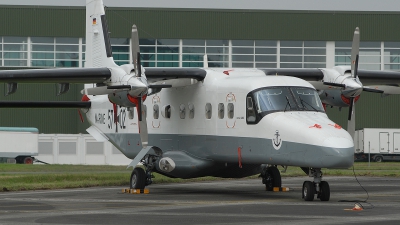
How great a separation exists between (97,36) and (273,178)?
8840 mm

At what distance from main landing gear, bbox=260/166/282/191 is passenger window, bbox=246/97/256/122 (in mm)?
3337

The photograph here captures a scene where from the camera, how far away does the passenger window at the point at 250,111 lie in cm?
1995

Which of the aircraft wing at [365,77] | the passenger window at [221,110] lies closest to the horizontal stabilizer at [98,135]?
the passenger window at [221,110]

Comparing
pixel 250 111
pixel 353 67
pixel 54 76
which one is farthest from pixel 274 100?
pixel 54 76

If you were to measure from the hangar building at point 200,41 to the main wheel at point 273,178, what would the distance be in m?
33.2

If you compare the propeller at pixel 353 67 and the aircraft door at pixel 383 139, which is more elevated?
the propeller at pixel 353 67

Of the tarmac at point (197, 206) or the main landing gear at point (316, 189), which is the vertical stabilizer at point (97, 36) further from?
the main landing gear at point (316, 189)

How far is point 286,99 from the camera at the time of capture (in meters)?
19.5

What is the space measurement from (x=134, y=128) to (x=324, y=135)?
8.90 metres

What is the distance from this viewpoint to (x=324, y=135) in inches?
698

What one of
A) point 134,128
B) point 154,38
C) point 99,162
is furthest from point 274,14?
point 134,128

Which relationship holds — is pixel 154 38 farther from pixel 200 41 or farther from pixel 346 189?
pixel 346 189

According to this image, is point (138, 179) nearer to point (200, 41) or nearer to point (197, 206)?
point (197, 206)

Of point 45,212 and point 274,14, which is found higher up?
point 274,14
